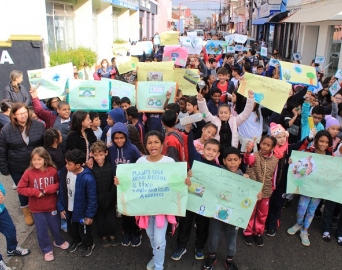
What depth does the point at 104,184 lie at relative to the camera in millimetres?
3660

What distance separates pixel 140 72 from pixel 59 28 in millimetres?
7915

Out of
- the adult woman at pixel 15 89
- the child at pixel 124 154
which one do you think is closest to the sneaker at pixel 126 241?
the child at pixel 124 154

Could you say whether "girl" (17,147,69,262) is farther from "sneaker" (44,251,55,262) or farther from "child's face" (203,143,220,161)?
"child's face" (203,143,220,161)

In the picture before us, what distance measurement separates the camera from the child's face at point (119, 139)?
372 centimetres

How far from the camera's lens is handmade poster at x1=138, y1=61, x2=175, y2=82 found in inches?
265

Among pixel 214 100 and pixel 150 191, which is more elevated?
pixel 214 100

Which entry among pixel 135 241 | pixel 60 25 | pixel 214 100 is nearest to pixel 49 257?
pixel 135 241

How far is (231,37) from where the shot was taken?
1486cm

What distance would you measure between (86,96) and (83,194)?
2.47 meters

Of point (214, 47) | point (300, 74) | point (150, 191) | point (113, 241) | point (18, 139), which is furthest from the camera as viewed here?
point (214, 47)

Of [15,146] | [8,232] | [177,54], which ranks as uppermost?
[177,54]

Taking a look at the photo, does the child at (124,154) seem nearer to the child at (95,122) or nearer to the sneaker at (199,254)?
the sneaker at (199,254)

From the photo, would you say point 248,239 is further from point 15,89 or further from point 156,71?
point 15,89

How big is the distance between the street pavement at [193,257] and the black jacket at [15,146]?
909 millimetres
